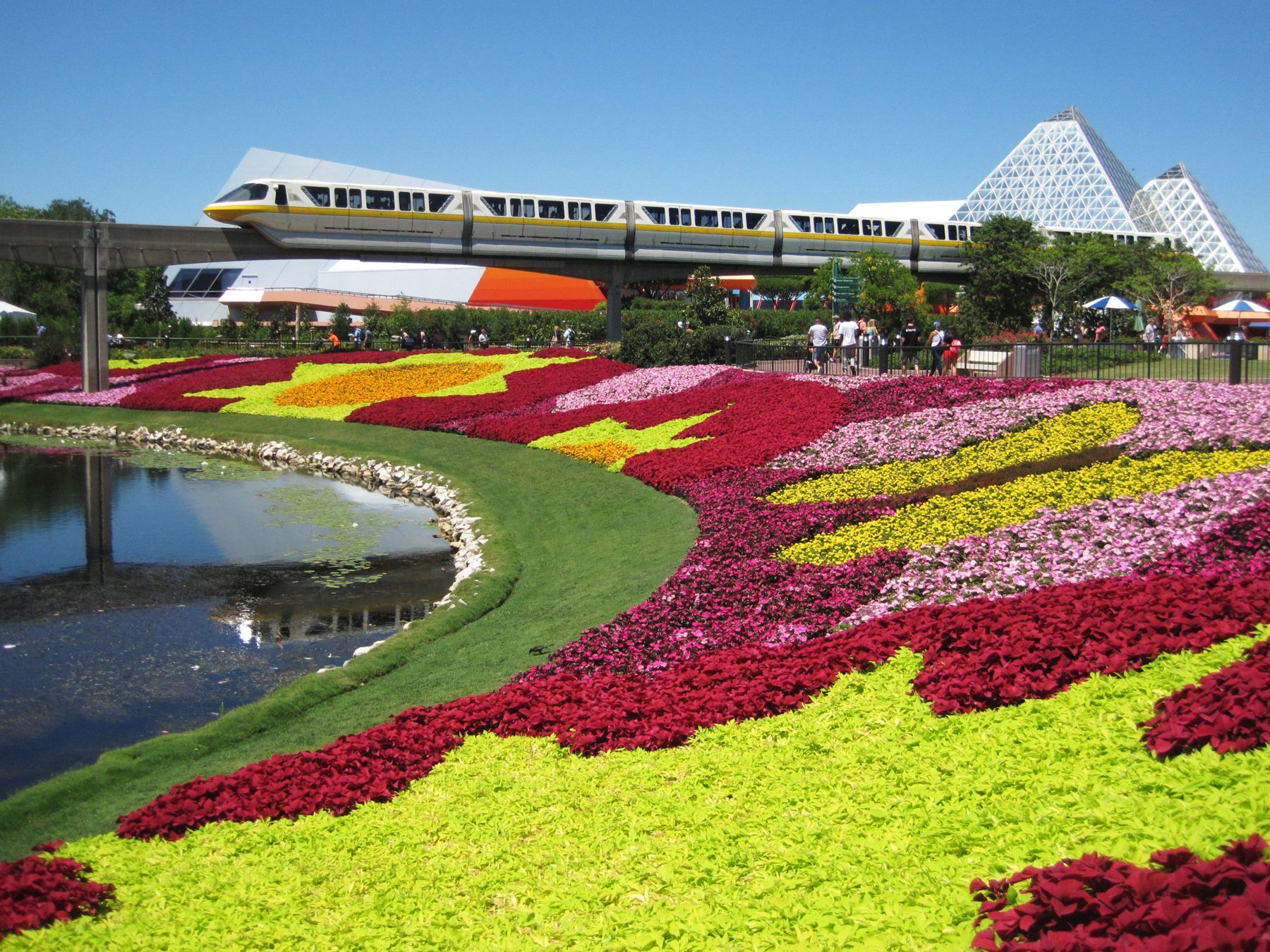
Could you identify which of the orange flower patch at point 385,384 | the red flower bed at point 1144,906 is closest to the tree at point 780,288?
the orange flower patch at point 385,384

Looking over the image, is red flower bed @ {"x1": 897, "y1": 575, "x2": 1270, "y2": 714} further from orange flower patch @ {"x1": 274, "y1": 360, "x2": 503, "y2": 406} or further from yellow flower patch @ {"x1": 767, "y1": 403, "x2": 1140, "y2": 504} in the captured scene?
orange flower patch @ {"x1": 274, "y1": 360, "x2": 503, "y2": 406}

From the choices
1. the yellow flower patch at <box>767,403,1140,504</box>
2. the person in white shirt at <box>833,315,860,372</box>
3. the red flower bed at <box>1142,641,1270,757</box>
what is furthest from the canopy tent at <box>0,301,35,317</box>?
the red flower bed at <box>1142,641,1270,757</box>

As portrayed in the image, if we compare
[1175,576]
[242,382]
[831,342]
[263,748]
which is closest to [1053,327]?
[831,342]

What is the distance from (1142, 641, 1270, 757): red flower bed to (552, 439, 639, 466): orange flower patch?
18147 millimetres

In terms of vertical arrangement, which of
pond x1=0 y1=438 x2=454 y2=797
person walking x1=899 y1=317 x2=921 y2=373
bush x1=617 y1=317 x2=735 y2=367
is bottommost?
pond x1=0 y1=438 x2=454 y2=797

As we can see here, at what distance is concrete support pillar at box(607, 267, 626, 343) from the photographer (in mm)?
56625

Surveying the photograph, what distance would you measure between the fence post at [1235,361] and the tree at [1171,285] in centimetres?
4104

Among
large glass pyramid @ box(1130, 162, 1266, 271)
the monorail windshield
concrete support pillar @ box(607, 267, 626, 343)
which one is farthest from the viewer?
large glass pyramid @ box(1130, 162, 1266, 271)

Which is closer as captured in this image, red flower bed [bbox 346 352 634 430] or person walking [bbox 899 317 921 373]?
person walking [bbox 899 317 921 373]

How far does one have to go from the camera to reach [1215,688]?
658cm

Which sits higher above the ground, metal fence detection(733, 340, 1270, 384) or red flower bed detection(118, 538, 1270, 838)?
metal fence detection(733, 340, 1270, 384)

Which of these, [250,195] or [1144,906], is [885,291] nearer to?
[250,195]

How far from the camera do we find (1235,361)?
2227 centimetres

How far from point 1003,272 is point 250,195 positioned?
39414 millimetres
